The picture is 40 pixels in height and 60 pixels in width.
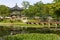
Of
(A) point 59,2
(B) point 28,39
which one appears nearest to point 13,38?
(B) point 28,39

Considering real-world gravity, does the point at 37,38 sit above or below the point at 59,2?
below

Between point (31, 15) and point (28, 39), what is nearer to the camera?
point (28, 39)

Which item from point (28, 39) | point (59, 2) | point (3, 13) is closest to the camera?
point (28, 39)

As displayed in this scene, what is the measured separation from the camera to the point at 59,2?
33.1 m

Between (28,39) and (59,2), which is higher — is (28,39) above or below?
below

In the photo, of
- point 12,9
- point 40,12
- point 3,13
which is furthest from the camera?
point 12,9

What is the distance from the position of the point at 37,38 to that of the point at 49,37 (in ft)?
4.09

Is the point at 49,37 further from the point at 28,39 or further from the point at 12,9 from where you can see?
the point at 12,9

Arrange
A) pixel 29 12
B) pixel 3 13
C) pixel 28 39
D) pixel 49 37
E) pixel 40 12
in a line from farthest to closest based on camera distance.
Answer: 1. pixel 3 13
2. pixel 29 12
3. pixel 40 12
4. pixel 49 37
5. pixel 28 39

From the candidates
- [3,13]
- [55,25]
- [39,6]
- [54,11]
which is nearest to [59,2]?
[54,11]

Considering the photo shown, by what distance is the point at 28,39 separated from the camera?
14.1 m

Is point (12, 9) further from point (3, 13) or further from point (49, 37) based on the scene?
point (49, 37)

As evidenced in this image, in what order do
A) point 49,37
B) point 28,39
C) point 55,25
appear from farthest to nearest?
point 55,25 < point 49,37 < point 28,39

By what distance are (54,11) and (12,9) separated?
43.5 metres
